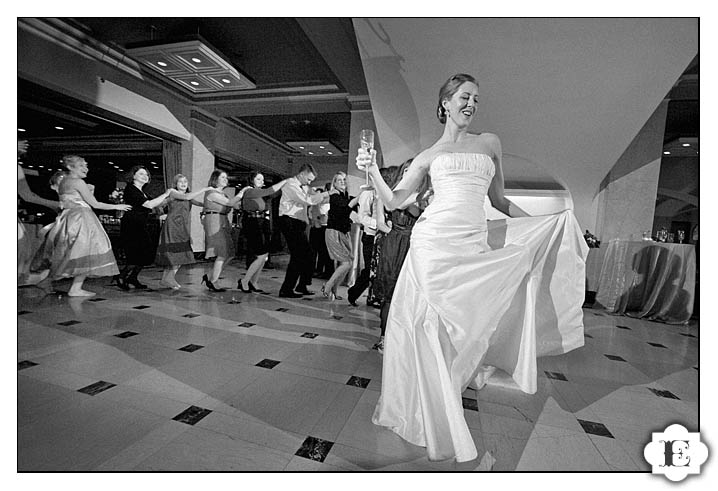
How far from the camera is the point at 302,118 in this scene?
331 inches

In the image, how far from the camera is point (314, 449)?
1.43 m

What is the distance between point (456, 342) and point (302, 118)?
26.0ft

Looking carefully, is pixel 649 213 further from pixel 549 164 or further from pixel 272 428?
pixel 272 428

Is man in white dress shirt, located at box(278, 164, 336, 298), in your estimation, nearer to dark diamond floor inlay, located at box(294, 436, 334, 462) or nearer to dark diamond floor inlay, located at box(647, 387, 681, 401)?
dark diamond floor inlay, located at box(294, 436, 334, 462)

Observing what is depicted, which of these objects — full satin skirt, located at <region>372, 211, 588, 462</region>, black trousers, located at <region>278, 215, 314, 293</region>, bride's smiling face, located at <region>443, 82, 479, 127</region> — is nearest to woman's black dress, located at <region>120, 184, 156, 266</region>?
black trousers, located at <region>278, 215, 314, 293</region>

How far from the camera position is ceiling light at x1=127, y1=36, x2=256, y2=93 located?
5.00 m

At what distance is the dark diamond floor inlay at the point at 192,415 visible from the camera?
5.30 feet

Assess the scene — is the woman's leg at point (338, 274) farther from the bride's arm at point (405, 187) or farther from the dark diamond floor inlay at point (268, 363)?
the bride's arm at point (405, 187)

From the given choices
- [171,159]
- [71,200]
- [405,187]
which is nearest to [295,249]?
[71,200]

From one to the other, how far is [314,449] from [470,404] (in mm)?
908

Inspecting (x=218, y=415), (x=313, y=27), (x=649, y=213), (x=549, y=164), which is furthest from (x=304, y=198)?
(x=649, y=213)

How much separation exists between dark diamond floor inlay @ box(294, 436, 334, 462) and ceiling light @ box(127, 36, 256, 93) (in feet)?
17.4

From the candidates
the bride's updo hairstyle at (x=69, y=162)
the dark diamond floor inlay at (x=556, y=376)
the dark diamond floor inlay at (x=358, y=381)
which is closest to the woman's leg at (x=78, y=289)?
the bride's updo hairstyle at (x=69, y=162)

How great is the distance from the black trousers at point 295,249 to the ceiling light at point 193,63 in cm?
269
